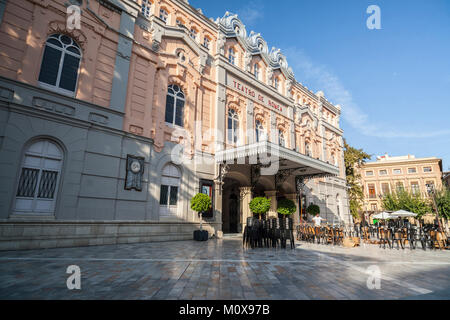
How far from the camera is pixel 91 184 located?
370 inches

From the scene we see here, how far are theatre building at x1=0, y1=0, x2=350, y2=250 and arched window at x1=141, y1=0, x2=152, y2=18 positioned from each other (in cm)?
6

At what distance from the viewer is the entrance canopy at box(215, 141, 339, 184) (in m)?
12.3

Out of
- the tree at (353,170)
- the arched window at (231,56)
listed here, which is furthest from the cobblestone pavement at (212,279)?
the tree at (353,170)

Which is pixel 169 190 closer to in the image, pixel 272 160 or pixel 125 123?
pixel 125 123

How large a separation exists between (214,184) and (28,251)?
8783mm

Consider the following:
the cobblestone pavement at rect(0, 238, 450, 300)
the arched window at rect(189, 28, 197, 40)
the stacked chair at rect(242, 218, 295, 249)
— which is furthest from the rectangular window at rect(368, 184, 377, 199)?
the arched window at rect(189, 28, 197, 40)

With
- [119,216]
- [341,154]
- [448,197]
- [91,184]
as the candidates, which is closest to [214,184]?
[119,216]

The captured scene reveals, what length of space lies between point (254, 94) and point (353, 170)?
61.2 ft

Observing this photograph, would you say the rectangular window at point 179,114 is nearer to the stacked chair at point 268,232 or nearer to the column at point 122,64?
the column at point 122,64

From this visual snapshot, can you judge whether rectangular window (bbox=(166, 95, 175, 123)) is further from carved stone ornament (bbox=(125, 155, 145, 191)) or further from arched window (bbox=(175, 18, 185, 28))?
arched window (bbox=(175, 18, 185, 28))

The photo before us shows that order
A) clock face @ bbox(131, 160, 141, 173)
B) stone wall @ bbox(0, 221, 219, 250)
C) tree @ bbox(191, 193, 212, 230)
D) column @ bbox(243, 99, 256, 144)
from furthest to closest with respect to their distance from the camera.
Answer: column @ bbox(243, 99, 256, 144)
tree @ bbox(191, 193, 212, 230)
clock face @ bbox(131, 160, 141, 173)
stone wall @ bbox(0, 221, 219, 250)

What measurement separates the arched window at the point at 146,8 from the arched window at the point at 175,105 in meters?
4.26

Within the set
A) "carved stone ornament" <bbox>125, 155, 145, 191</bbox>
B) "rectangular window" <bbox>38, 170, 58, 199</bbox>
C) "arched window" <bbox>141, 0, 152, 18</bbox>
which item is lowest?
"rectangular window" <bbox>38, 170, 58, 199</bbox>

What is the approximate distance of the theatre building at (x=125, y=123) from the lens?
8297mm
